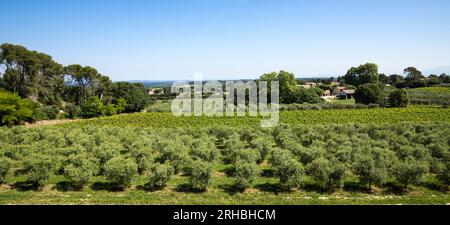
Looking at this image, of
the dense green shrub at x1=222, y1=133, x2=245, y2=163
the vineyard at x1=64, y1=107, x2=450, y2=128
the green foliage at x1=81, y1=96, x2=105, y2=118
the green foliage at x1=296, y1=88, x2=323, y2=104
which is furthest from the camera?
the green foliage at x1=296, y1=88, x2=323, y2=104

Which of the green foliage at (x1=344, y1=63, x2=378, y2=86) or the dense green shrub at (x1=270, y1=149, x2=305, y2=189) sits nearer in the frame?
the dense green shrub at (x1=270, y1=149, x2=305, y2=189)

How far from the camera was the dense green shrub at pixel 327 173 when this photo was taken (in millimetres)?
18441

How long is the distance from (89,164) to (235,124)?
30665mm

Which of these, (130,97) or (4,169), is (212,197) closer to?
(4,169)

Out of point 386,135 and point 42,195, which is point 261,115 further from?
point 42,195

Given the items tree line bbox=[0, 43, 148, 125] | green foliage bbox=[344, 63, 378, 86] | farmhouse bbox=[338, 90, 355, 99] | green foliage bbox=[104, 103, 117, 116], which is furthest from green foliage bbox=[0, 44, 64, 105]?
green foliage bbox=[344, 63, 378, 86]

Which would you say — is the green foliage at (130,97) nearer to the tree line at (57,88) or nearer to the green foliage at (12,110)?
the tree line at (57,88)

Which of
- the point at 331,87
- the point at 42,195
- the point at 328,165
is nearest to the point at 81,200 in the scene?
the point at 42,195

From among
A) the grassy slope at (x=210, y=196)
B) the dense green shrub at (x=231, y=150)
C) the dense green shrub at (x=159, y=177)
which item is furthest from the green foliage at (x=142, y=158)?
the dense green shrub at (x=231, y=150)

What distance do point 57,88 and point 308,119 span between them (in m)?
60.0

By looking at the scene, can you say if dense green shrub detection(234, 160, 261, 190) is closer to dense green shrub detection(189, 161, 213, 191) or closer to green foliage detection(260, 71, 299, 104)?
dense green shrub detection(189, 161, 213, 191)

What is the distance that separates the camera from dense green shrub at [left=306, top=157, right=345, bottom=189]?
60.5 feet

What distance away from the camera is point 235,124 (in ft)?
161

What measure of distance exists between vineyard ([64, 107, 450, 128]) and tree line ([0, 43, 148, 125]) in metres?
15.0
